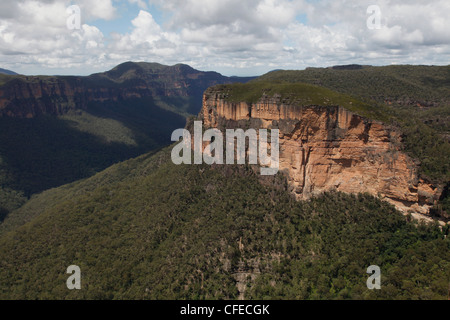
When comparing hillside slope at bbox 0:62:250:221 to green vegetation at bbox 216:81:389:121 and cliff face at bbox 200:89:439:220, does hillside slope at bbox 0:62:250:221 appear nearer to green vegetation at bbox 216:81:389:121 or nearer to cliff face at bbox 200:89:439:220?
green vegetation at bbox 216:81:389:121

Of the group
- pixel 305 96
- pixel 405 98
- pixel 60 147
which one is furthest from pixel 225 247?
pixel 60 147

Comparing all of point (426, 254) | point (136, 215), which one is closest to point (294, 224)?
point (426, 254)

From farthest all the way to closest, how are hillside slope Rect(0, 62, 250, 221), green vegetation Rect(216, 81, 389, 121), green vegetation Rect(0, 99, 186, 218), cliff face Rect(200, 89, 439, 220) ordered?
hillside slope Rect(0, 62, 250, 221) → green vegetation Rect(0, 99, 186, 218) → green vegetation Rect(216, 81, 389, 121) → cliff face Rect(200, 89, 439, 220)

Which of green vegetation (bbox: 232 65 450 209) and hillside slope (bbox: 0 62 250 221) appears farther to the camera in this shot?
hillside slope (bbox: 0 62 250 221)

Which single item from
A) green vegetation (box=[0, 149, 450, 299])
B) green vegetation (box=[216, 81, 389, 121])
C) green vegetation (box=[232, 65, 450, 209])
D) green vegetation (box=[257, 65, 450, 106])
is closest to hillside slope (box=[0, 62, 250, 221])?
green vegetation (box=[0, 149, 450, 299])
